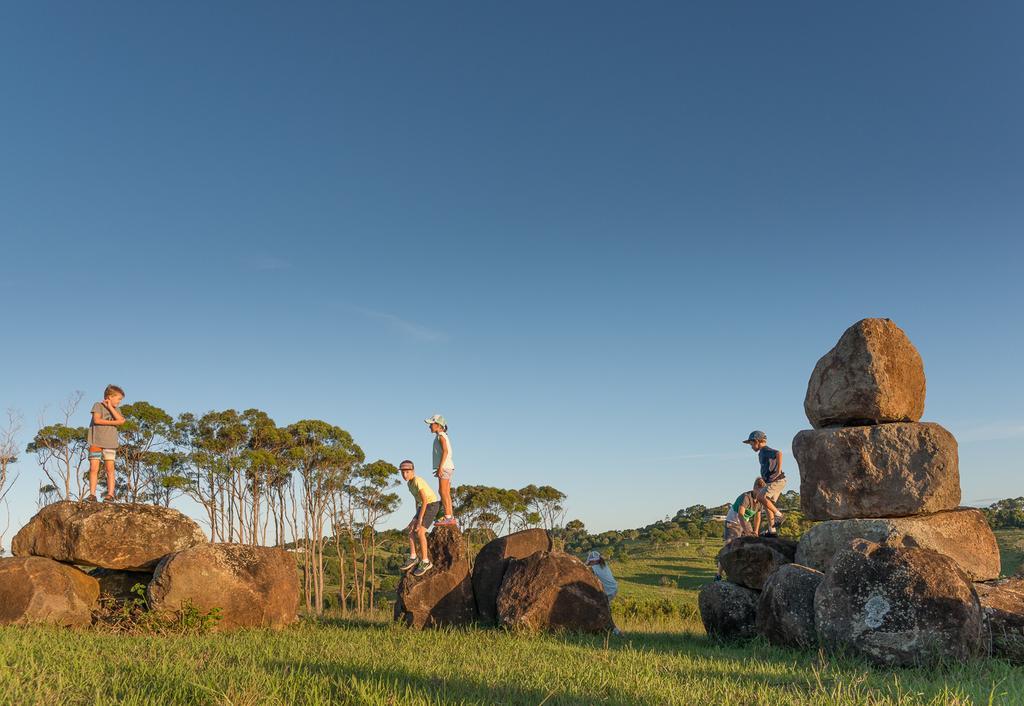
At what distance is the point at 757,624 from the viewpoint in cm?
1323

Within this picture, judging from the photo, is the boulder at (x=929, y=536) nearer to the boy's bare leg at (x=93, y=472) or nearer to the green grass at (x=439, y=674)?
the green grass at (x=439, y=674)

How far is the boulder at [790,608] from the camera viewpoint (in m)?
11.9

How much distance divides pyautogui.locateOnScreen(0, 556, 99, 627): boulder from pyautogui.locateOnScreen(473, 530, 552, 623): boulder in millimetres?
7993

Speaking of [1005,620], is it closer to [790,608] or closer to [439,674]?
[790,608]

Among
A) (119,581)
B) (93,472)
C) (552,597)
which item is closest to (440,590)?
(552,597)

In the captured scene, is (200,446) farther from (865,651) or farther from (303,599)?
(865,651)

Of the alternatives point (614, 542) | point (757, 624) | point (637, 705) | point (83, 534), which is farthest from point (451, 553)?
point (614, 542)

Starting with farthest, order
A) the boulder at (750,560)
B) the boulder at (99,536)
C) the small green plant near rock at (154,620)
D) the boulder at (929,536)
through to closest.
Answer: the boulder at (99,536), the boulder at (750,560), the boulder at (929,536), the small green plant near rock at (154,620)

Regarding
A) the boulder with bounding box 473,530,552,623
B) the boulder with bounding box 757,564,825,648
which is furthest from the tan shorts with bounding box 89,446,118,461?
the boulder with bounding box 757,564,825,648

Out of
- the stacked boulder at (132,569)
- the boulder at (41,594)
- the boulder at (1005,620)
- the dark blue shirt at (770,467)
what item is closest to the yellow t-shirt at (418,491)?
the stacked boulder at (132,569)

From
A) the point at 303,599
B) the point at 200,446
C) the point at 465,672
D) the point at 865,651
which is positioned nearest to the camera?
the point at 465,672

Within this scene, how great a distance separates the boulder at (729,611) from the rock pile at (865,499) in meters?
0.02

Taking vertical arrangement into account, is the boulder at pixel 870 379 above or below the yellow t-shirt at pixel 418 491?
above

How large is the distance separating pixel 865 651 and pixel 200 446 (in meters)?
45.0
